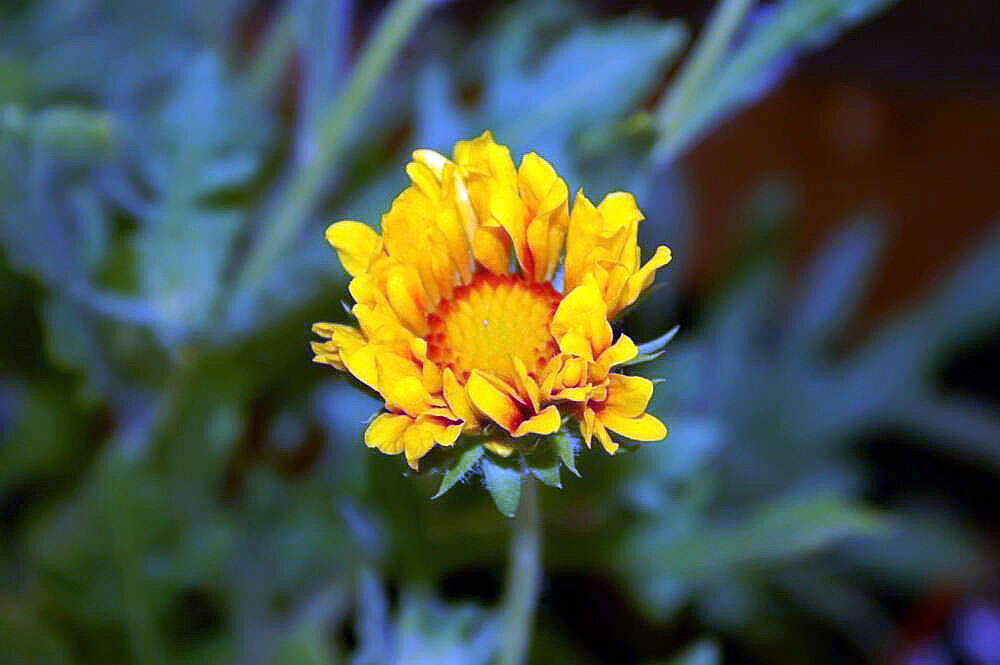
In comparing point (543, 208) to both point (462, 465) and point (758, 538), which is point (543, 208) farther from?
point (758, 538)

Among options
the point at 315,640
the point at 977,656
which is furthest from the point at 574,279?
the point at 977,656

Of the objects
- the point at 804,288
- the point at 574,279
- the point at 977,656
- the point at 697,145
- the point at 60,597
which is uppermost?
the point at 697,145

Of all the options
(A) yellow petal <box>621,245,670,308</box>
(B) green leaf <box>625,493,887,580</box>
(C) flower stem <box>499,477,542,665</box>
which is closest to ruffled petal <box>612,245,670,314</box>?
(A) yellow petal <box>621,245,670,308</box>

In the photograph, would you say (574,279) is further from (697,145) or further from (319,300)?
(697,145)

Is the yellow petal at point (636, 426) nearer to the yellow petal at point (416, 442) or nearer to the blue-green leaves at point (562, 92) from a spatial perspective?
the yellow petal at point (416, 442)

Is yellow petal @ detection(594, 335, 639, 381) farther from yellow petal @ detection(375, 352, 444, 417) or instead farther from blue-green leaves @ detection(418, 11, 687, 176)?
blue-green leaves @ detection(418, 11, 687, 176)

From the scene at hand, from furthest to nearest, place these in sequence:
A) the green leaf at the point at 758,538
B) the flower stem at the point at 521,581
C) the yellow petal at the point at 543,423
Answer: the green leaf at the point at 758,538, the flower stem at the point at 521,581, the yellow petal at the point at 543,423

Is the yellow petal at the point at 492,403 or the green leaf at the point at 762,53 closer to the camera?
the yellow petal at the point at 492,403

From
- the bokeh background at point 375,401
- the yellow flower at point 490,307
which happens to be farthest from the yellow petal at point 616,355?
the bokeh background at point 375,401
